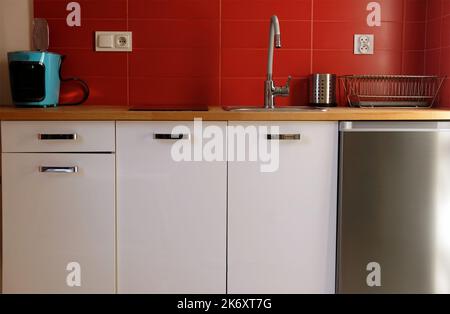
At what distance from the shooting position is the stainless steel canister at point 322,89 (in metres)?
2.52

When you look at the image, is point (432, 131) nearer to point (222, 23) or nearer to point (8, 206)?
point (222, 23)

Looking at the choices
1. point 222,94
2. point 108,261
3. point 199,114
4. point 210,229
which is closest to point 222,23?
point 222,94

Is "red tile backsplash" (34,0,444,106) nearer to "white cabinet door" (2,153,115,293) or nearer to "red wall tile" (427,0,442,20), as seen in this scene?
"red wall tile" (427,0,442,20)

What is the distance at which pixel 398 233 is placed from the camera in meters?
2.06

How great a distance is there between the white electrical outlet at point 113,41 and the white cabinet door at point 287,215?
0.93 metres

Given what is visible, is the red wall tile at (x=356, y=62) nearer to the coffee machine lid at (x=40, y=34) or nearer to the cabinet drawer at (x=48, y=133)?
the cabinet drawer at (x=48, y=133)

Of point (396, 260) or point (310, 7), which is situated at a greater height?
point (310, 7)

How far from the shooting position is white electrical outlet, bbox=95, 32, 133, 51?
258 centimetres

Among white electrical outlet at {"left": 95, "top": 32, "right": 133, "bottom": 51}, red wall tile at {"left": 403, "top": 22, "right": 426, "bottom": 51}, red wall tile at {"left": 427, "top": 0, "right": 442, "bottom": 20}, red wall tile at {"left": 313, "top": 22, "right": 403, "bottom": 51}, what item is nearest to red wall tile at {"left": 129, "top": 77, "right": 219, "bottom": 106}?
white electrical outlet at {"left": 95, "top": 32, "right": 133, "bottom": 51}

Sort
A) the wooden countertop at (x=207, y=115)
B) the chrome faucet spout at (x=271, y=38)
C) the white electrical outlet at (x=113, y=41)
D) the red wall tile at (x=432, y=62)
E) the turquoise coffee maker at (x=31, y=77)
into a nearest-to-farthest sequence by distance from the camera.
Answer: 1. the wooden countertop at (x=207, y=115)
2. the turquoise coffee maker at (x=31, y=77)
3. the chrome faucet spout at (x=271, y=38)
4. the red wall tile at (x=432, y=62)
5. the white electrical outlet at (x=113, y=41)

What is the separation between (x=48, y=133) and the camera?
2.03 metres

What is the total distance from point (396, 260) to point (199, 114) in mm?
939
